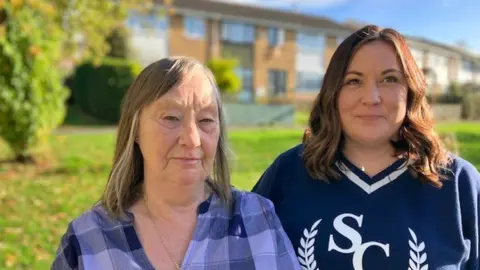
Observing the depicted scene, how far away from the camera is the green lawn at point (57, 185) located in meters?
5.18

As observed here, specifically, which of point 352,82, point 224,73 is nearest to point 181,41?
point 224,73

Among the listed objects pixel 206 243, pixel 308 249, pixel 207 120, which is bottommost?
pixel 308 249

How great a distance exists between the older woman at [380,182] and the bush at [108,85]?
17.4m

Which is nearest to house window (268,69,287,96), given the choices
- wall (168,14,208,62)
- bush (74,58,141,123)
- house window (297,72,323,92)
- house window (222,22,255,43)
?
house window (297,72,323,92)

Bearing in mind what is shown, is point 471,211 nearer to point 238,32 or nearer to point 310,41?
point 238,32

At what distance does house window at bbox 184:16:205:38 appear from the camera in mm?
31859

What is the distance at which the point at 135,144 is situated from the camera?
1891 millimetres

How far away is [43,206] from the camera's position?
6809mm

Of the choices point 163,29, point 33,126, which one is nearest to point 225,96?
point 163,29

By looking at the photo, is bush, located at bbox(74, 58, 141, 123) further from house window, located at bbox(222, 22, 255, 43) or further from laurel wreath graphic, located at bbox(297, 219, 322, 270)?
laurel wreath graphic, located at bbox(297, 219, 322, 270)

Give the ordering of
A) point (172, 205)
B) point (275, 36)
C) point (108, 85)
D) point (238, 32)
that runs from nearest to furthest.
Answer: point (172, 205) → point (108, 85) → point (238, 32) → point (275, 36)

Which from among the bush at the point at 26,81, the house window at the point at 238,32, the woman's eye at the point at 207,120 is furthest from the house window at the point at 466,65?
the woman's eye at the point at 207,120

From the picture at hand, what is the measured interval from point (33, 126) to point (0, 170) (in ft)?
3.55

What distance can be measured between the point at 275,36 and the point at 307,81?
5016mm
